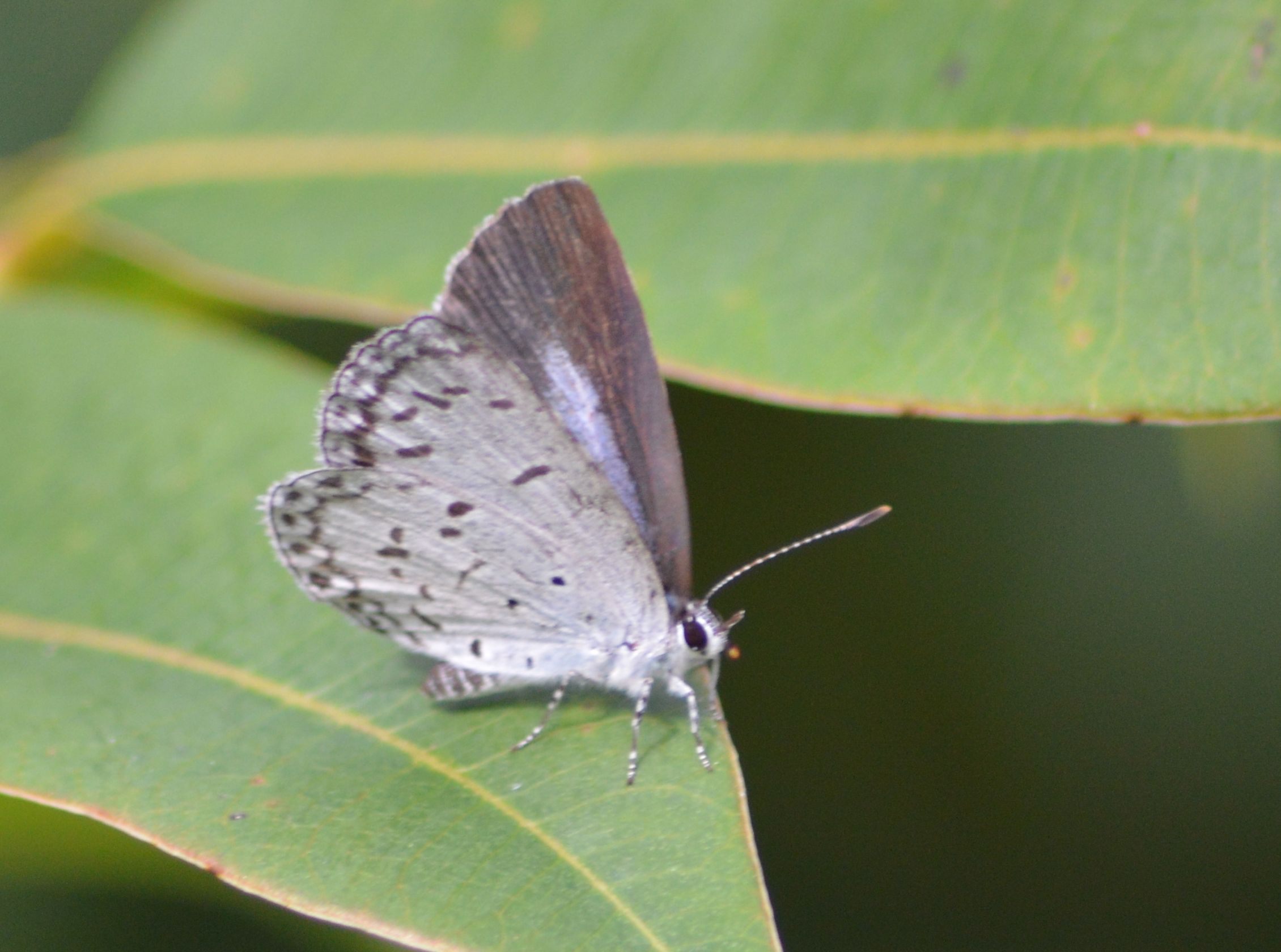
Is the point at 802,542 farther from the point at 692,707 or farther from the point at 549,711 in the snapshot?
the point at 549,711

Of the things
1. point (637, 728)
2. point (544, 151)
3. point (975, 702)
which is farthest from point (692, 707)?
point (544, 151)

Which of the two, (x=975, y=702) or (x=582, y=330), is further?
(x=975, y=702)

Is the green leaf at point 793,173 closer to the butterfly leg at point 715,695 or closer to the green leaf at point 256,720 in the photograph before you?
the green leaf at point 256,720

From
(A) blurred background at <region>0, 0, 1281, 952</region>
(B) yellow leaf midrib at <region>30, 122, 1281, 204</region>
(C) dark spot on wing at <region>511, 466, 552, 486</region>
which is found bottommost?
(A) blurred background at <region>0, 0, 1281, 952</region>

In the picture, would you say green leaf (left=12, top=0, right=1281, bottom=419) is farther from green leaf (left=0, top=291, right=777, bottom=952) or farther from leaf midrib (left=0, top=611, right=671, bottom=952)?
leaf midrib (left=0, top=611, right=671, bottom=952)

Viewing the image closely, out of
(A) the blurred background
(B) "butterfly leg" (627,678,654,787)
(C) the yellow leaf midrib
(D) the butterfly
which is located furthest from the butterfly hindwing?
(C) the yellow leaf midrib

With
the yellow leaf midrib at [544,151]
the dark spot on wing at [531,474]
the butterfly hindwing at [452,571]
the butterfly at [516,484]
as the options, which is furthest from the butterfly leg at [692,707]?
the yellow leaf midrib at [544,151]

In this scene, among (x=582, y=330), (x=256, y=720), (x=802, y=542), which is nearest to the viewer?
(x=256, y=720)
